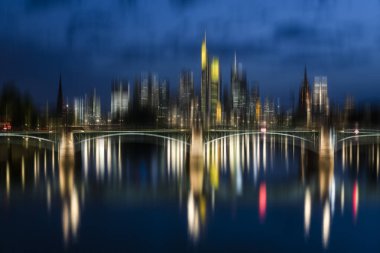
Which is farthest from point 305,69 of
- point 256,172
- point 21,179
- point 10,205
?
point 10,205

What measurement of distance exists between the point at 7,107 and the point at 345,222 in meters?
66.2

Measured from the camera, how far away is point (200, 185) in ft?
145

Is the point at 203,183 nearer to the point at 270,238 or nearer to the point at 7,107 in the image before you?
the point at 270,238

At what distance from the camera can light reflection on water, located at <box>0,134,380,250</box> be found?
31.9 metres

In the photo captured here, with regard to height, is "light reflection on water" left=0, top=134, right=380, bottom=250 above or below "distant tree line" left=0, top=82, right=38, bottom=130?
below

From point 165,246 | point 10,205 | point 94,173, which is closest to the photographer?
point 165,246

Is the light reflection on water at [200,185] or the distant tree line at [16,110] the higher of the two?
the distant tree line at [16,110]

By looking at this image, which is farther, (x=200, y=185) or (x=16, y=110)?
(x=16, y=110)

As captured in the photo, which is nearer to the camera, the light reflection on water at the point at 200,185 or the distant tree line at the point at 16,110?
the light reflection on water at the point at 200,185

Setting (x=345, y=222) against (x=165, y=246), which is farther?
(x=345, y=222)

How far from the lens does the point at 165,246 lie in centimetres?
2611

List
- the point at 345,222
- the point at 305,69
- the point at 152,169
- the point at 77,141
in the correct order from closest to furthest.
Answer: the point at 345,222 < the point at 152,169 < the point at 77,141 < the point at 305,69

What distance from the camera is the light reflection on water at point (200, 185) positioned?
3188 centimetres

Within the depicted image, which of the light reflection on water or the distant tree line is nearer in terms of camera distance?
the light reflection on water
